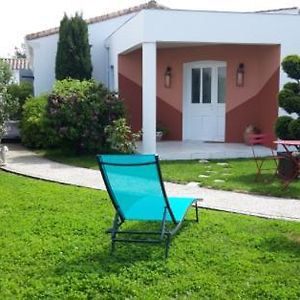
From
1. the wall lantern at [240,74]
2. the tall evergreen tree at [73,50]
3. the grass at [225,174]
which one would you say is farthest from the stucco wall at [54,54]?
the grass at [225,174]

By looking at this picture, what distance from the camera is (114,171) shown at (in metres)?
5.41

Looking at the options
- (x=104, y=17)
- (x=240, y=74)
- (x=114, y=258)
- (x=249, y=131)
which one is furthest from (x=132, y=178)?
(x=104, y=17)

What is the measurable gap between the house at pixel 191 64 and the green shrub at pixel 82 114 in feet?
3.60

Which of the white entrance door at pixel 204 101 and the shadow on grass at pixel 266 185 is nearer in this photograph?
the shadow on grass at pixel 266 185

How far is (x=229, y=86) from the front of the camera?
50.1 feet

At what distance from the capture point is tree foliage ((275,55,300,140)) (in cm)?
985

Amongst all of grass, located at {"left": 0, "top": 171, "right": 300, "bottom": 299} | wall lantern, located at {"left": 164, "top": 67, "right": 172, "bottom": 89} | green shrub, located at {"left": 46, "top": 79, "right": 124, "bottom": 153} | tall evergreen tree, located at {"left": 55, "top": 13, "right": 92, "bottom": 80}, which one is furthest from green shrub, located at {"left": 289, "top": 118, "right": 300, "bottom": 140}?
tall evergreen tree, located at {"left": 55, "top": 13, "right": 92, "bottom": 80}

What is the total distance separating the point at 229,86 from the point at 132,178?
10.5 metres

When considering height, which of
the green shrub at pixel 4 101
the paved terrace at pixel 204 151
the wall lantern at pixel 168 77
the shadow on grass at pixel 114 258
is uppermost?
the wall lantern at pixel 168 77

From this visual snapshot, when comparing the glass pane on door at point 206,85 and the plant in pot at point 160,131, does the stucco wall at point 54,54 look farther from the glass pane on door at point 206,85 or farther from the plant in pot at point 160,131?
the glass pane on door at point 206,85

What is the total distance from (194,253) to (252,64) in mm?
10681

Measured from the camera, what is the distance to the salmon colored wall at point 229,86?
46.6 feet

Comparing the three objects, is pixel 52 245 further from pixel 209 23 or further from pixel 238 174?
pixel 209 23

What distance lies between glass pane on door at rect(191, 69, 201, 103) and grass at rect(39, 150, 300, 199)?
387 cm
